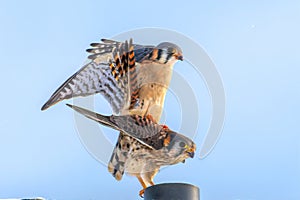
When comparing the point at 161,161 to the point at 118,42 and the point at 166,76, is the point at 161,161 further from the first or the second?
the point at 118,42

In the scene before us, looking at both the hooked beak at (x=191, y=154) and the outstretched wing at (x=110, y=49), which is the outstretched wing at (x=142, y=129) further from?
the outstretched wing at (x=110, y=49)

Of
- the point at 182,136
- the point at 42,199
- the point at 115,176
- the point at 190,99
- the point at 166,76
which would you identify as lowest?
the point at 42,199

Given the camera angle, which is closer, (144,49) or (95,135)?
(95,135)

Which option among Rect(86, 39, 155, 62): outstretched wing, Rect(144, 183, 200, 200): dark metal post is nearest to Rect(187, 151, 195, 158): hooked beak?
Rect(86, 39, 155, 62): outstretched wing

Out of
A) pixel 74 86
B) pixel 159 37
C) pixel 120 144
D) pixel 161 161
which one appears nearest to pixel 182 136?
pixel 161 161

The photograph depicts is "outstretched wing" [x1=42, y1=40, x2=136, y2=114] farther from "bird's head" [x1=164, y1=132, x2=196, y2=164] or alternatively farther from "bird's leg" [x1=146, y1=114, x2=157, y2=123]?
"bird's head" [x1=164, y1=132, x2=196, y2=164]

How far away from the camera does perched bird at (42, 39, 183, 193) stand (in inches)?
165

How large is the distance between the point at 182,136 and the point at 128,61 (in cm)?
80

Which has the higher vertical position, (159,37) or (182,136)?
(159,37)

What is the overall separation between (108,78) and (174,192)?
1.76 meters

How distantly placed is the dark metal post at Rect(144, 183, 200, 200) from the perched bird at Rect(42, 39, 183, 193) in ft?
3.88

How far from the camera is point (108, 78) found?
441 centimetres

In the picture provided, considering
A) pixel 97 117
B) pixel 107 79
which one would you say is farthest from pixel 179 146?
pixel 107 79

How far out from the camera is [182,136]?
4.06 m
